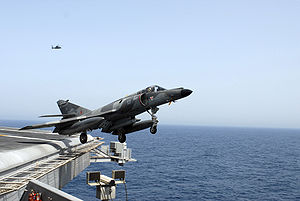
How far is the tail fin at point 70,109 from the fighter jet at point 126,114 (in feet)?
6.62

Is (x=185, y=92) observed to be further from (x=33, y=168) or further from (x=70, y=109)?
(x=70, y=109)

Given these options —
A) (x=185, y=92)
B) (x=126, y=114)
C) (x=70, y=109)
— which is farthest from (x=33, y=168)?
(x=185, y=92)

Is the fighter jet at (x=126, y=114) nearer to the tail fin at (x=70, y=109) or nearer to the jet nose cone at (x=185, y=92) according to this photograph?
the jet nose cone at (x=185, y=92)

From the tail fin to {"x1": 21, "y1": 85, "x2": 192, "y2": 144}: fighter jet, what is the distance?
79.4 inches

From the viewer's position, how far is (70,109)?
3469cm

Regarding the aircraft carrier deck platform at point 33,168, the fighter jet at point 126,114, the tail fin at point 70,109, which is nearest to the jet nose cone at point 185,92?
the fighter jet at point 126,114

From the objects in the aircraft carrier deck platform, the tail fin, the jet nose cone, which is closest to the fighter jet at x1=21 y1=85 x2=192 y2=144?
the jet nose cone

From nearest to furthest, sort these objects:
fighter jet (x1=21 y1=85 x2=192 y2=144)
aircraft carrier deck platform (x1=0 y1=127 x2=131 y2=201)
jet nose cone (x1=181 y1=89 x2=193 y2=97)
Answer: aircraft carrier deck platform (x1=0 y1=127 x2=131 y2=201), jet nose cone (x1=181 y1=89 x2=193 y2=97), fighter jet (x1=21 y1=85 x2=192 y2=144)

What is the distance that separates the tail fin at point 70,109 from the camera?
33.7 meters

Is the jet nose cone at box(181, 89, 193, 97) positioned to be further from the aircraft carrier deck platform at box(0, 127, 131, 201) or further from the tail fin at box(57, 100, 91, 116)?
the tail fin at box(57, 100, 91, 116)

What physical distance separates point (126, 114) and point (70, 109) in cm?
1052

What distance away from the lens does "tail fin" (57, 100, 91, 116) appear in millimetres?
33688

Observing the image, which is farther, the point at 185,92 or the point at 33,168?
the point at 185,92

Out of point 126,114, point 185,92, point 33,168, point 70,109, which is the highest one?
point 185,92
